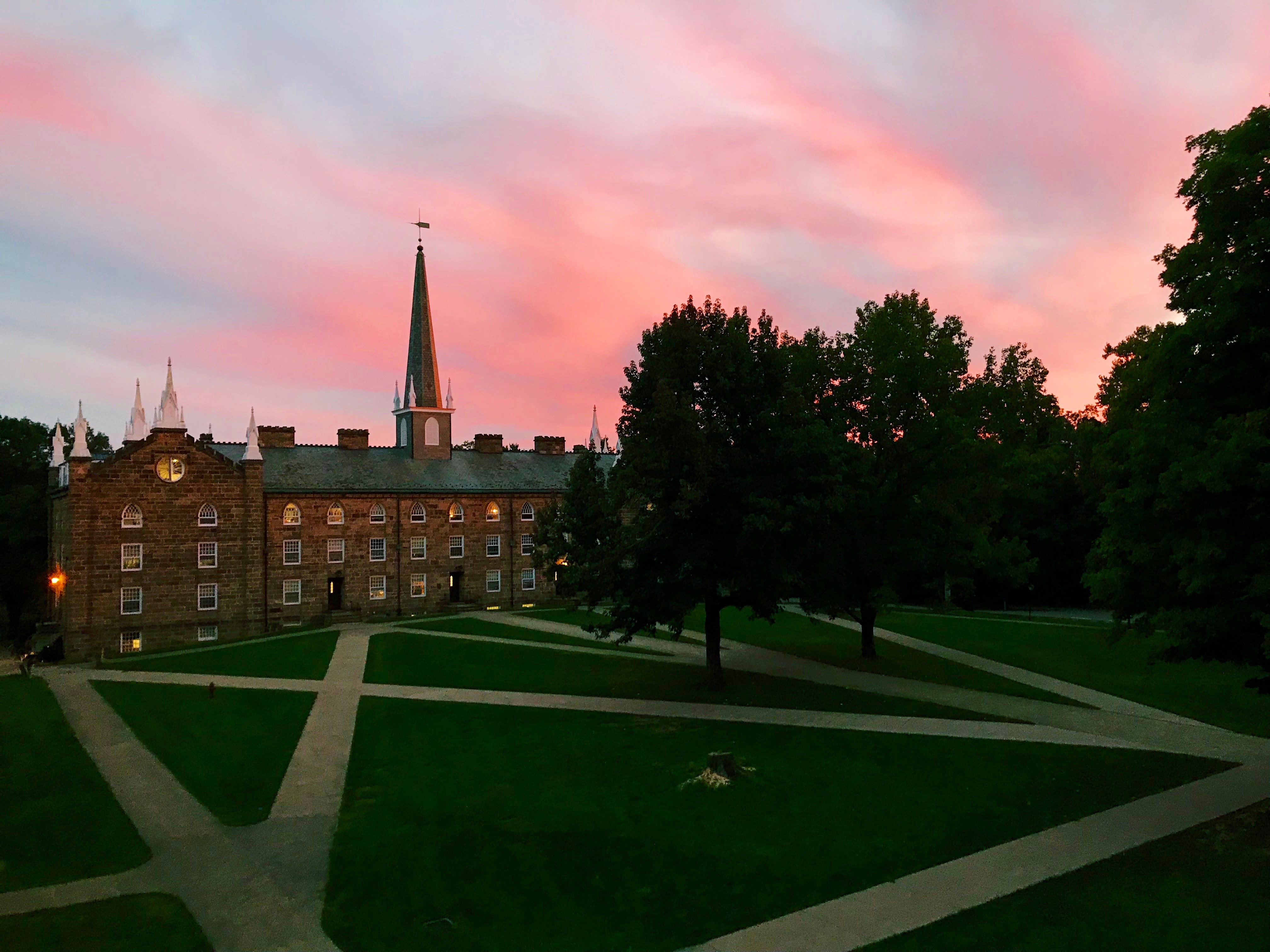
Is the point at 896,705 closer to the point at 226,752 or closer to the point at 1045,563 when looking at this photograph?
the point at 226,752

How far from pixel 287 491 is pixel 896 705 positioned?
1697 inches

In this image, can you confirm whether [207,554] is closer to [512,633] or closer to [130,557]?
[130,557]

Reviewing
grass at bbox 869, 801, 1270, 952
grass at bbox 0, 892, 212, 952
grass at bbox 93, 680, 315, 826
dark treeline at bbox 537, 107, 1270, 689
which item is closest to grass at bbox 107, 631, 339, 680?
grass at bbox 93, 680, 315, 826

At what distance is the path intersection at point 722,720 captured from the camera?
42.8 ft

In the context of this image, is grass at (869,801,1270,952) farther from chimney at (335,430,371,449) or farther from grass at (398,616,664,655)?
chimney at (335,430,371,449)

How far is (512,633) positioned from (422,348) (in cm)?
2735

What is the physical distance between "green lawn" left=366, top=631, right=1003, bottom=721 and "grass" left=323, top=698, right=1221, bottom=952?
141 inches

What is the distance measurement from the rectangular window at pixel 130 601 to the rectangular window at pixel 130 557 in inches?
43.6

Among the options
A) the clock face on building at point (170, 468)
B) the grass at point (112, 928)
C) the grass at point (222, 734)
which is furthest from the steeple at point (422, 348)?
the grass at point (112, 928)

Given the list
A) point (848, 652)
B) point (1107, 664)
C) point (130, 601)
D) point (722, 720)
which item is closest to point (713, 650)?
point (722, 720)

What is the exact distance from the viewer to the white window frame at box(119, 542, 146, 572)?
50375 mm

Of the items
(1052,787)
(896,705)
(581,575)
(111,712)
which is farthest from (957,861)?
(111,712)

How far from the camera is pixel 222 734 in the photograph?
25.9 meters

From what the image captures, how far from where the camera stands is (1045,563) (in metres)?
62.8
